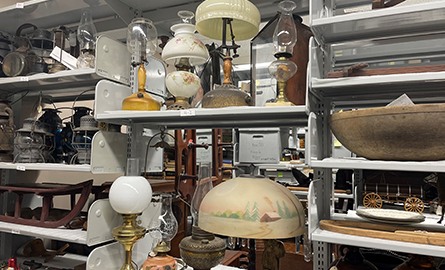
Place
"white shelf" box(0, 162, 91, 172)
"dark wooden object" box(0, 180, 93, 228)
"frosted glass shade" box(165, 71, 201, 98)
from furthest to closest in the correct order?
"dark wooden object" box(0, 180, 93, 228), "white shelf" box(0, 162, 91, 172), "frosted glass shade" box(165, 71, 201, 98)

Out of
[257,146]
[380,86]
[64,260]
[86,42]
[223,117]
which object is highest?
[86,42]

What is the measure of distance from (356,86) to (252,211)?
68cm

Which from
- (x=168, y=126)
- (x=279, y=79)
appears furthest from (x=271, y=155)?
(x=279, y=79)

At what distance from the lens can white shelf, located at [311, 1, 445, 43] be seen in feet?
3.47

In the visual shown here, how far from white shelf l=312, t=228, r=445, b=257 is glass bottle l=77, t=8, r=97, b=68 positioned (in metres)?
1.46

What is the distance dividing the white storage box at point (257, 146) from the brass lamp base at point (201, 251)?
229 centimetres

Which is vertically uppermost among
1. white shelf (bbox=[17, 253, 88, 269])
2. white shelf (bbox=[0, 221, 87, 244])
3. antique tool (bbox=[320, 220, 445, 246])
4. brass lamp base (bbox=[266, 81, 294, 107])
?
brass lamp base (bbox=[266, 81, 294, 107])

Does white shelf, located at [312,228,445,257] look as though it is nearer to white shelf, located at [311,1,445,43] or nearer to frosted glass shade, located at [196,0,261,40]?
white shelf, located at [311,1,445,43]

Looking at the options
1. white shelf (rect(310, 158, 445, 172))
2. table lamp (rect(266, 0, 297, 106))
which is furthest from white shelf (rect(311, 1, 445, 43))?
white shelf (rect(310, 158, 445, 172))

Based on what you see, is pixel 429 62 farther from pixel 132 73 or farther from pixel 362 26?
pixel 132 73

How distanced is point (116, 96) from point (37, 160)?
0.71m

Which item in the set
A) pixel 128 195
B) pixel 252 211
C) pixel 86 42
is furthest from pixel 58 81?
pixel 252 211

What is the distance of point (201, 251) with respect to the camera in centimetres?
121

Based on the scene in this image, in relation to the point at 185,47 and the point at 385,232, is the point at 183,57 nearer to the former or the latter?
Answer: the point at 185,47
